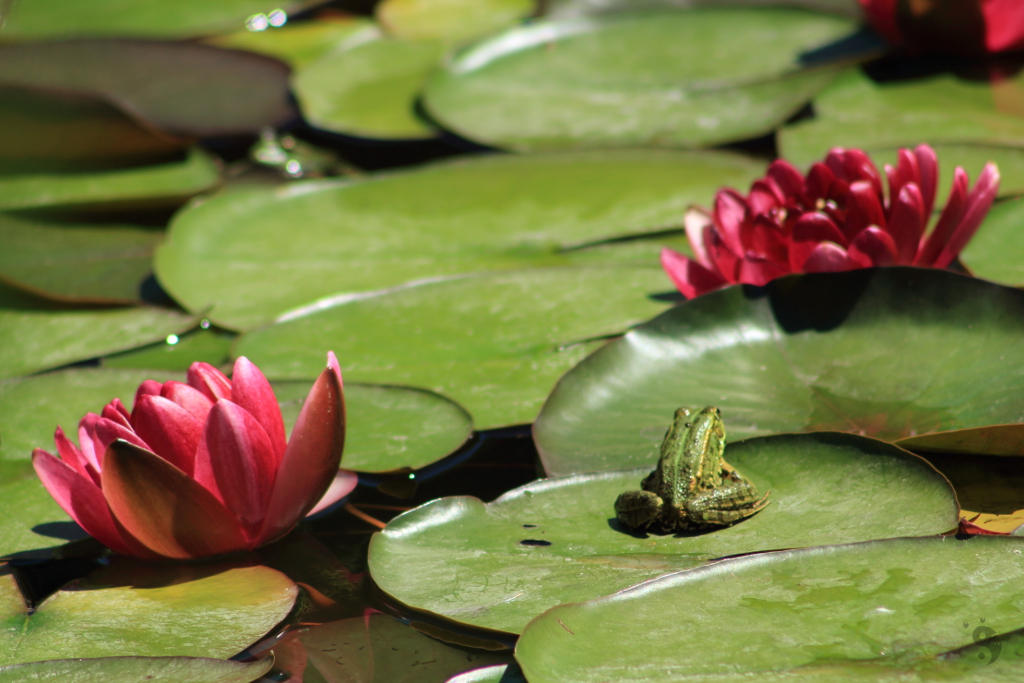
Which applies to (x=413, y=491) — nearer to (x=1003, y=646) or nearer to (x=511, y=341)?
(x=511, y=341)

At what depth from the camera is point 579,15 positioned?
13.7 feet

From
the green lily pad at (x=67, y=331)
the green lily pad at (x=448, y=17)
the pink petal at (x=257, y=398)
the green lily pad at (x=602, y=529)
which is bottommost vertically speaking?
the green lily pad at (x=602, y=529)

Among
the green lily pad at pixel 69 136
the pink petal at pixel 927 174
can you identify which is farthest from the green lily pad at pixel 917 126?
the green lily pad at pixel 69 136

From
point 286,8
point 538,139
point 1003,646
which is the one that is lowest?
Result: point 1003,646

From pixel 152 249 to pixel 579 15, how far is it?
2417 mm

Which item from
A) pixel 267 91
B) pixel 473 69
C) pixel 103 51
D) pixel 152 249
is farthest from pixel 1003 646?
pixel 103 51

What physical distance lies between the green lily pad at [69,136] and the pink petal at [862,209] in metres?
2.65

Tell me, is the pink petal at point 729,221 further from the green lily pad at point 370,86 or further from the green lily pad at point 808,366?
the green lily pad at point 370,86

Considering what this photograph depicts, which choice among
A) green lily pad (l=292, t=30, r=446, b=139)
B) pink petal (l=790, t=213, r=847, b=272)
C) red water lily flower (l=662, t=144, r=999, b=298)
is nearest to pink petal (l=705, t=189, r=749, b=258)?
red water lily flower (l=662, t=144, r=999, b=298)

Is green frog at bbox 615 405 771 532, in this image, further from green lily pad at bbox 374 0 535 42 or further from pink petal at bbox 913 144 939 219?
green lily pad at bbox 374 0 535 42

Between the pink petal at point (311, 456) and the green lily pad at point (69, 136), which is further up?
the green lily pad at point (69, 136)

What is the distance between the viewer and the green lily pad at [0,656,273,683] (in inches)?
51.0

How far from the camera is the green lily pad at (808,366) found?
164 cm

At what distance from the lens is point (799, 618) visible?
1.21 metres
